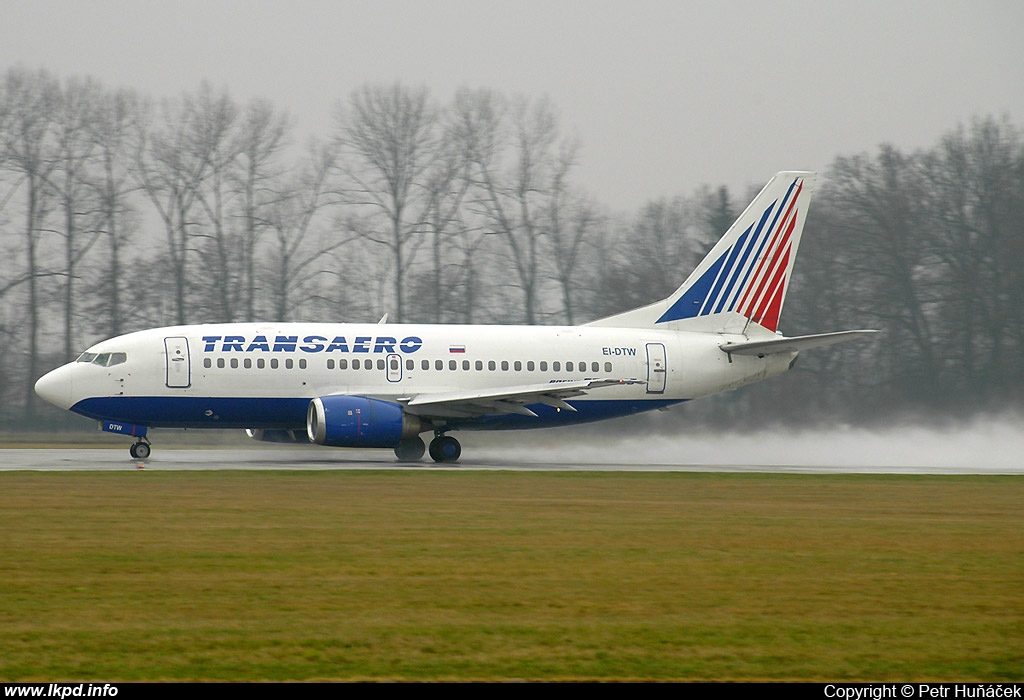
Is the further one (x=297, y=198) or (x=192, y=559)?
(x=297, y=198)

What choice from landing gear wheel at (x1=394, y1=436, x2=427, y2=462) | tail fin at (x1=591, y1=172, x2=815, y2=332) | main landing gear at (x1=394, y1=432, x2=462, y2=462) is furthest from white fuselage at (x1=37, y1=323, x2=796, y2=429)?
landing gear wheel at (x1=394, y1=436, x2=427, y2=462)

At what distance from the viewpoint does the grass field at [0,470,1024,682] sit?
25.3 feet

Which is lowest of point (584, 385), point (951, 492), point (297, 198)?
point (951, 492)

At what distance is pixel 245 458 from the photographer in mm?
31750

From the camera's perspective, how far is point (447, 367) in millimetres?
31484

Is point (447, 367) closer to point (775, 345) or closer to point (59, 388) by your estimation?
point (775, 345)

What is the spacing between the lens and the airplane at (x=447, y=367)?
29344 millimetres

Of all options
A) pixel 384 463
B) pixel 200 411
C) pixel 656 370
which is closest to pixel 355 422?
pixel 384 463

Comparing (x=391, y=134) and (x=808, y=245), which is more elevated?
(x=391, y=134)

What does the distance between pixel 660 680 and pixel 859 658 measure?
5.00 feet

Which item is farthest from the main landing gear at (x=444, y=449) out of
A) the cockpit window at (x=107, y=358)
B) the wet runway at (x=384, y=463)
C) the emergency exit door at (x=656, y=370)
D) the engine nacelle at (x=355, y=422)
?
the cockpit window at (x=107, y=358)

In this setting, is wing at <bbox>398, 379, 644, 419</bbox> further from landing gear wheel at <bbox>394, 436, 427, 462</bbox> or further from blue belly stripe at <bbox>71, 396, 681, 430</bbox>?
landing gear wheel at <bbox>394, 436, 427, 462</bbox>
